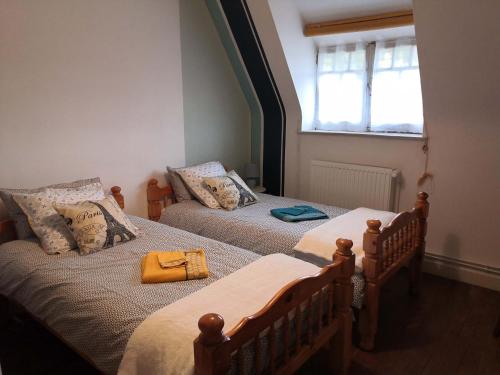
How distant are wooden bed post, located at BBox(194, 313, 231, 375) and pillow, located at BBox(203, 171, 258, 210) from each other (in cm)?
191

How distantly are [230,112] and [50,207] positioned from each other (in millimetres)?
2056

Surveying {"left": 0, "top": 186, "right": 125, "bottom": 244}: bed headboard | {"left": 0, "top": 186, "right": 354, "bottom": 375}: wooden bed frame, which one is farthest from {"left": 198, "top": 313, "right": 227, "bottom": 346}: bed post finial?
{"left": 0, "top": 186, "right": 125, "bottom": 244}: bed headboard

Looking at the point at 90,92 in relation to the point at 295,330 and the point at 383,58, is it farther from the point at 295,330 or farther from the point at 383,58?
the point at 383,58

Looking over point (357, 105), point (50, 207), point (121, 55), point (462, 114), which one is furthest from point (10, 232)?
point (462, 114)

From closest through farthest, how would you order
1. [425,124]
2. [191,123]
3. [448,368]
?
[448,368]
[425,124]
[191,123]

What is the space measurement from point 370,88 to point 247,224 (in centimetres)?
172

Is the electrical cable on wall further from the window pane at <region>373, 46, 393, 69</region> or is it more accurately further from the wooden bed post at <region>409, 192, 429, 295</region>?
the window pane at <region>373, 46, 393, 69</region>

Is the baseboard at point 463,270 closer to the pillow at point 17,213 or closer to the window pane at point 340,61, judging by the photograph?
the window pane at point 340,61

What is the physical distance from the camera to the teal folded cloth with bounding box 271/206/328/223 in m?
2.84

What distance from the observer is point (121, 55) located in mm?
2902

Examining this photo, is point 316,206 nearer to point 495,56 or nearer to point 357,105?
point 357,105

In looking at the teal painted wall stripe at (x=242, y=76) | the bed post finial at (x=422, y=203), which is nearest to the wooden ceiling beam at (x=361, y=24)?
the teal painted wall stripe at (x=242, y=76)

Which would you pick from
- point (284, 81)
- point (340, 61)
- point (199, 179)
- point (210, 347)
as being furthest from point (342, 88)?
point (210, 347)

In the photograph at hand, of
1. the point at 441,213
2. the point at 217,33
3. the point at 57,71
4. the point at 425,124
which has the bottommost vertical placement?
the point at 441,213
